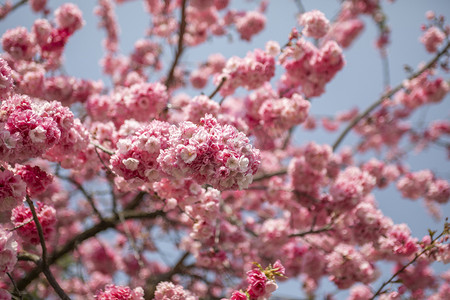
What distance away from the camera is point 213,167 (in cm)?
174

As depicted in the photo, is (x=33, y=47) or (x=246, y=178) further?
(x=33, y=47)

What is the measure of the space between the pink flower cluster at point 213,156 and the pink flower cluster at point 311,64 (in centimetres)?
209

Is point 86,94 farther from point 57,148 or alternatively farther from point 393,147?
point 393,147

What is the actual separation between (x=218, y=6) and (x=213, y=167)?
6.04m

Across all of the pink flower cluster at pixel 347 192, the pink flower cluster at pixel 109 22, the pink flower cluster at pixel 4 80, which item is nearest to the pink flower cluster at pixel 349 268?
the pink flower cluster at pixel 347 192

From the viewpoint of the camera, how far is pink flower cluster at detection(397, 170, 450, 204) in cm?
554

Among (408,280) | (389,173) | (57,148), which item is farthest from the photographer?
(389,173)

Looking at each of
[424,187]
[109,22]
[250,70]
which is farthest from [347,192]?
[109,22]

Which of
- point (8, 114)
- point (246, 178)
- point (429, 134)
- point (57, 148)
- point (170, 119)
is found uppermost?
point (429, 134)

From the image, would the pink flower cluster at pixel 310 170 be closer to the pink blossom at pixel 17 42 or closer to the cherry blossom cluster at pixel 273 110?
the cherry blossom cluster at pixel 273 110

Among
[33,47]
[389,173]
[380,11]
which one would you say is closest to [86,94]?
[33,47]

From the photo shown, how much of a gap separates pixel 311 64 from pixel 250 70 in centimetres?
69

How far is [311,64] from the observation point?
142 inches

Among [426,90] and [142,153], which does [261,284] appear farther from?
[426,90]
